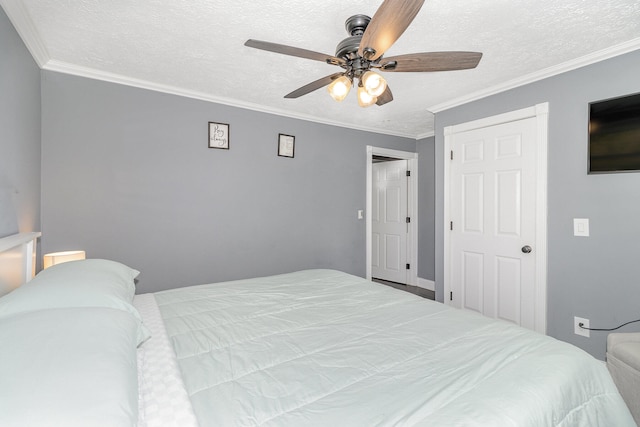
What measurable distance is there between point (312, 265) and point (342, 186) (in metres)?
1.11

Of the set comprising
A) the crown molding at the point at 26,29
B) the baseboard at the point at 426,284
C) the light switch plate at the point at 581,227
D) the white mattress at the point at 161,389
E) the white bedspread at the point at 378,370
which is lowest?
the baseboard at the point at 426,284

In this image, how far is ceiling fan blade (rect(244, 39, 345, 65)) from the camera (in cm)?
142

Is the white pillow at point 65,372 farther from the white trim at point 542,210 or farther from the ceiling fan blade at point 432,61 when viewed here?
the white trim at point 542,210

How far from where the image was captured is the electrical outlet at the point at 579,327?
228 cm

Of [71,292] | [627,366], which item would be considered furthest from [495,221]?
[71,292]

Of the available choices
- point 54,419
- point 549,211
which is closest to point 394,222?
point 549,211

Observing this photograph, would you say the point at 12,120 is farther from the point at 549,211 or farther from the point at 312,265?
the point at 549,211

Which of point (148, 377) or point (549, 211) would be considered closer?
point (148, 377)

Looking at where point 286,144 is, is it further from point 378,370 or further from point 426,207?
point 378,370

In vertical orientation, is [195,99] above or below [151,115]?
above

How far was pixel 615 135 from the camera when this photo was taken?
6.94 ft

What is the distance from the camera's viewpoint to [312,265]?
12.1 ft

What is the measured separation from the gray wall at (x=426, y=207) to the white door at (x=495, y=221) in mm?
1315

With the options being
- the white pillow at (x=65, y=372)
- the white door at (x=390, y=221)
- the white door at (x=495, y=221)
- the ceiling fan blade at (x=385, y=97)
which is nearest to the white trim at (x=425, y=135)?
the white door at (x=390, y=221)
